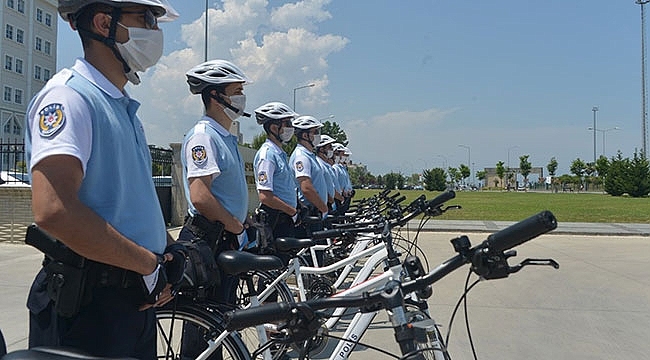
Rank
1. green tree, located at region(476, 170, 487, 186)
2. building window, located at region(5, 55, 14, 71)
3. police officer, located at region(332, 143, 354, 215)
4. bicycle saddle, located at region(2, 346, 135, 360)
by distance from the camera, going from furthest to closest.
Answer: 1. green tree, located at region(476, 170, 487, 186)
2. building window, located at region(5, 55, 14, 71)
3. police officer, located at region(332, 143, 354, 215)
4. bicycle saddle, located at region(2, 346, 135, 360)

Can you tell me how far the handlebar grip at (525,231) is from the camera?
139 cm

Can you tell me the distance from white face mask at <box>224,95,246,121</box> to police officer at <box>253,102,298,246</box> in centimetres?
106

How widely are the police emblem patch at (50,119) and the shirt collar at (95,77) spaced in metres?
0.23

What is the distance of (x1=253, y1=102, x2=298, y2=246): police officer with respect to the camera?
5.01m

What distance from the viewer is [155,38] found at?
7.57ft

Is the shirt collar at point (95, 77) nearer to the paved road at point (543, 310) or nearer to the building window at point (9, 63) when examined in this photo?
the paved road at point (543, 310)

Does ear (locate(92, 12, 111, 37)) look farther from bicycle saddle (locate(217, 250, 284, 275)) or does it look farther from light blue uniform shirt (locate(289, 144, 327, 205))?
light blue uniform shirt (locate(289, 144, 327, 205))

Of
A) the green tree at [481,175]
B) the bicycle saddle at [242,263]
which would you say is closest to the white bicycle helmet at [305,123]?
the bicycle saddle at [242,263]

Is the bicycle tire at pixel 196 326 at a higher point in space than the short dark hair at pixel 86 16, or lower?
lower

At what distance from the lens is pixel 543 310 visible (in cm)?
621

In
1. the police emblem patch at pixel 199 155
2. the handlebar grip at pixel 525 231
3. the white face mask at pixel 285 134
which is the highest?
the white face mask at pixel 285 134

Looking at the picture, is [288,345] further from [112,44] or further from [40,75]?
[40,75]

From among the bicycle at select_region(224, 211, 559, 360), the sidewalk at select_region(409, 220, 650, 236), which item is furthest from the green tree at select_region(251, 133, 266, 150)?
the bicycle at select_region(224, 211, 559, 360)

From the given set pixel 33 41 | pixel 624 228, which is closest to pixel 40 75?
pixel 33 41
